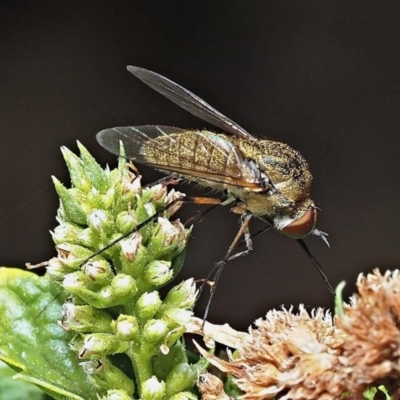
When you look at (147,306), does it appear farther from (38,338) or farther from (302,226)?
(302,226)

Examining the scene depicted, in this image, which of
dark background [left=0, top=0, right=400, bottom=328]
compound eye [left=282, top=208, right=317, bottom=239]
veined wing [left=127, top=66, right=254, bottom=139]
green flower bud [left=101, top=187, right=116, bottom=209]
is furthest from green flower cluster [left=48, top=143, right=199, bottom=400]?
dark background [left=0, top=0, right=400, bottom=328]

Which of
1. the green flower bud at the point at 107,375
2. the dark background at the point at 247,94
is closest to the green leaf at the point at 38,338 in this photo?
the green flower bud at the point at 107,375

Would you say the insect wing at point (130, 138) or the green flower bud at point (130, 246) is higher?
the insect wing at point (130, 138)

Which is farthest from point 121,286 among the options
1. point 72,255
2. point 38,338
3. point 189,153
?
point 189,153

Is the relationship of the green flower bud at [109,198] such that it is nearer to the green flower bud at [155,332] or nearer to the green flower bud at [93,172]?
the green flower bud at [93,172]

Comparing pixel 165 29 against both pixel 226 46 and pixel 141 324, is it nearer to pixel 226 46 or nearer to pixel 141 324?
pixel 226 46

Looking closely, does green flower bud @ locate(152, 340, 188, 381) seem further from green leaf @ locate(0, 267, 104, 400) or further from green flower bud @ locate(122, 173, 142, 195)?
green flower bud @ locate(122, 173, 142, 195)
